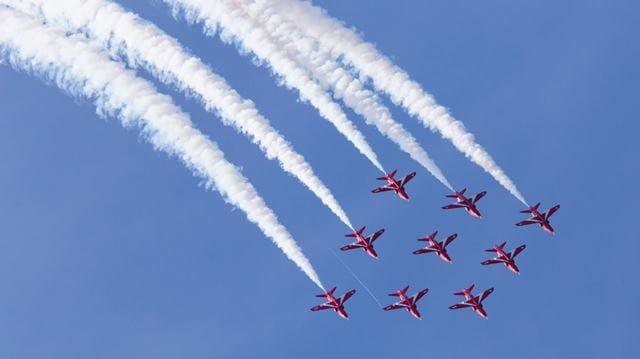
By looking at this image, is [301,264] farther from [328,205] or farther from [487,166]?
[487,166]

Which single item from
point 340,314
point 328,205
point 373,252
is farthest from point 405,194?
point 328,205

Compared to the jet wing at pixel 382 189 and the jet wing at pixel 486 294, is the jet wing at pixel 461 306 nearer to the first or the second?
the jet wing at pixel 486 294

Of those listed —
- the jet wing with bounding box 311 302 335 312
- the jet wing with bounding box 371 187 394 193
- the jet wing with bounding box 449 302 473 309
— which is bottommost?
the jet wing with bounding box 311 302 335 312

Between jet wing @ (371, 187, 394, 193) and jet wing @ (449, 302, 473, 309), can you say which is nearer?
jet wing @ (371, 187, 394, 193)

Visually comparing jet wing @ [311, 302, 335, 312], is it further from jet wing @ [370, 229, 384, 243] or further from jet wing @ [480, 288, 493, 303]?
jet wing @ [480, 288, 493, 303]

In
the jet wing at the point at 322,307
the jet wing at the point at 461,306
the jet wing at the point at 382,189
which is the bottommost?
A: the jet wing at the point at 322,307

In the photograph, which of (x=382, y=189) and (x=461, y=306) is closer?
(x=382, y=189)

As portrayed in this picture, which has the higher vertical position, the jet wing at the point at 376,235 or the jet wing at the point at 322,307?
the jet wing at the point at 376,235

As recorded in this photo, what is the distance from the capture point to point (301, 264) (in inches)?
2304

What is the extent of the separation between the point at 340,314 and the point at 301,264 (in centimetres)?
1287

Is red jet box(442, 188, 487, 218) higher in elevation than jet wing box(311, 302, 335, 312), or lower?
higher

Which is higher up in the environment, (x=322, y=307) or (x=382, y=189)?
(x=382, y=189)

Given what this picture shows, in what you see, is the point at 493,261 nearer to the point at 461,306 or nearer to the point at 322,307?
the point at 461,306

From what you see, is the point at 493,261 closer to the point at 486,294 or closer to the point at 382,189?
the point at 486,294
